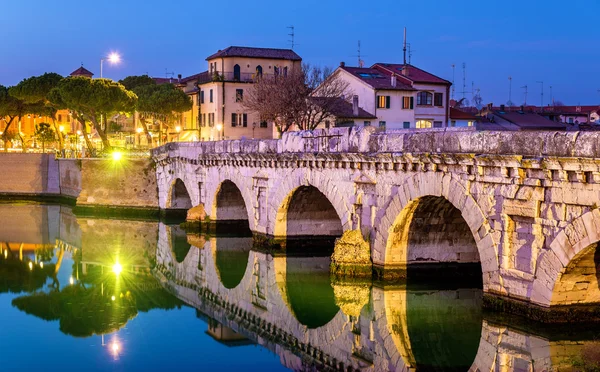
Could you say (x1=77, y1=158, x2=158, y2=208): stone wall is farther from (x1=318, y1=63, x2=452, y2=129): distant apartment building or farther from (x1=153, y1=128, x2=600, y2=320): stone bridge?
(x1=318, y1=63, x2=452, y2=129): distant apartment building

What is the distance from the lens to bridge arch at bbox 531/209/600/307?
687 inches

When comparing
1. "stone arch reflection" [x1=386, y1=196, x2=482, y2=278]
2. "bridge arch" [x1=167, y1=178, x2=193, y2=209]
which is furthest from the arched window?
"stone arch reflection" [x1=386, y1=196, x2=482, y2=278]

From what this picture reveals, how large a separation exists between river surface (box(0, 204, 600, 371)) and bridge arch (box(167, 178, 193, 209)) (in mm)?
11571

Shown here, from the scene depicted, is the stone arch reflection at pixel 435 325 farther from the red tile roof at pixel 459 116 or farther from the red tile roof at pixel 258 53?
the red tile roof at pixel 258 53

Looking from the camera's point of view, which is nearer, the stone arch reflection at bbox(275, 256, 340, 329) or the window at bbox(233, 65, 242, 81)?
the stone arch reflection at bbox(275, 256, 340, 329)

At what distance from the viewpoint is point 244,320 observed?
2419cm

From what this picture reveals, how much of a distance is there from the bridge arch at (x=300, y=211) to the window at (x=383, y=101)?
27.1m

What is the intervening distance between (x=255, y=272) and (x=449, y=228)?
8.01 meters

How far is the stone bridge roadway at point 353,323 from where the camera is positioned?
1898cm

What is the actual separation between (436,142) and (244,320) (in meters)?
7.47

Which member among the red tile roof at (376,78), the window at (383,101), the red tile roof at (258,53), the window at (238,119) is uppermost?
the red tile roof at (258,53)

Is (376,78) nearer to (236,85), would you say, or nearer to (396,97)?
(396,97)

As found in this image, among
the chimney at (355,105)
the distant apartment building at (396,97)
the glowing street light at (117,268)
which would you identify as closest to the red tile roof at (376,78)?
the distant apartment building at (396,97)

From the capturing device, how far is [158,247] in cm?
3859
